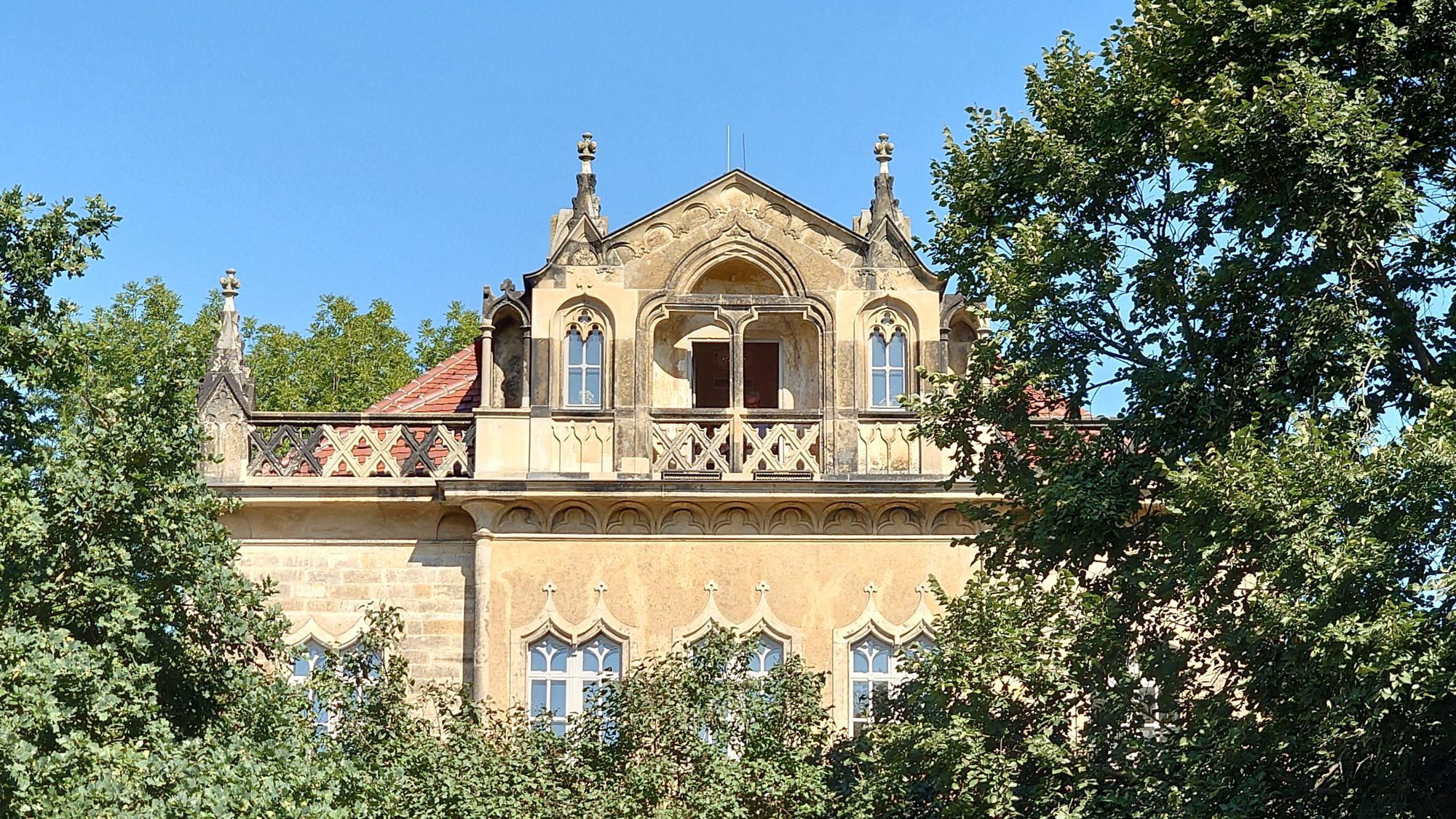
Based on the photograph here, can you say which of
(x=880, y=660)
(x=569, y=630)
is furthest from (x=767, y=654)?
(x=569, y=630)

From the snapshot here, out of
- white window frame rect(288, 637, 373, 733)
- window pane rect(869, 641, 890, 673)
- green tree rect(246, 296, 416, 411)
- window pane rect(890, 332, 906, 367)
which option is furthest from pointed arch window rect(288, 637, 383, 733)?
green tree rect(246, 296, 416, 411)

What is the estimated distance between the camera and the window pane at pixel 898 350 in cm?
2441

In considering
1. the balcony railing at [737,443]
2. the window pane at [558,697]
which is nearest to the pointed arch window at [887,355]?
the balcony railing at [737,443]

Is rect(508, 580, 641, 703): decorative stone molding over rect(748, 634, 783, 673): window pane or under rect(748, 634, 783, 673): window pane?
over

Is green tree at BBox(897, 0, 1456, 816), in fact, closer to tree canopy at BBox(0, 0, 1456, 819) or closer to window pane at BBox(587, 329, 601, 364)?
tree canopy at BBox(0, 0, 1456, 819)

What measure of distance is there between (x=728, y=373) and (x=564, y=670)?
4107 mm

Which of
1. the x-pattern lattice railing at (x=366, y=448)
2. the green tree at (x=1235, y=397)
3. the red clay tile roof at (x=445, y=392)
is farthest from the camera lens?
the red clay tile roof at (x=445, y=392)

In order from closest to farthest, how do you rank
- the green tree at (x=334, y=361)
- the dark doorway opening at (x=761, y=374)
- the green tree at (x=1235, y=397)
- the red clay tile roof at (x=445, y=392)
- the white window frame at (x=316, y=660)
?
the green tree at (x=1235, y=397) → the white window frame at (x=316, y=660) → the dark doorway opening at (x=761, y=374) → the red clay tile roof at (x=445, y=392) → the green tree at (x=334, y=361)

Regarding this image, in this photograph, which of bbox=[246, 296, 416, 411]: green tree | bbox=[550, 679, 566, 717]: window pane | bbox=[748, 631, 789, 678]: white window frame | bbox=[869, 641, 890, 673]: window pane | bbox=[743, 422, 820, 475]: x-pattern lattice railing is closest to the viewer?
bbox=[550, 679, 566, 717]: window pane

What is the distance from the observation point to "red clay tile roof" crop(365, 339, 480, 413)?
25969 mm

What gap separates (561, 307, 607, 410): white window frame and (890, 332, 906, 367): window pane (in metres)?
3.05

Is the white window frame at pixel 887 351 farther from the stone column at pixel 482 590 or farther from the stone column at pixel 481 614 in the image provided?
the stone column at pixel 481 614

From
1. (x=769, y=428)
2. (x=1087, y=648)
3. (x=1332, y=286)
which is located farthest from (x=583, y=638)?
(x=1332, y=286)

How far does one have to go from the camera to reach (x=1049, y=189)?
780 inches
